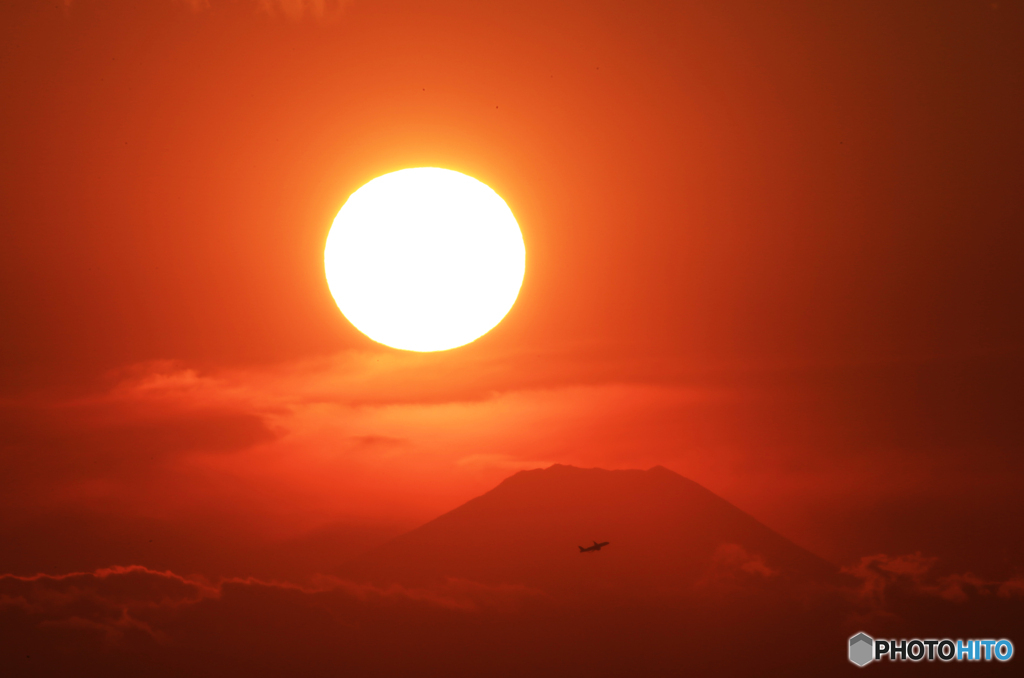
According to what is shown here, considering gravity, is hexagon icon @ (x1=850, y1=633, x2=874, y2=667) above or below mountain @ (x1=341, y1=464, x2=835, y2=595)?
below

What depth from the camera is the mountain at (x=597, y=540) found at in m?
5.52

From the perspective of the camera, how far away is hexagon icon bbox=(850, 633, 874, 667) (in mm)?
5305

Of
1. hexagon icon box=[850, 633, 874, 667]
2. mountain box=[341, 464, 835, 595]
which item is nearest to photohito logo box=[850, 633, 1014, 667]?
hexagon icon box=[850, 633, 874, 667]

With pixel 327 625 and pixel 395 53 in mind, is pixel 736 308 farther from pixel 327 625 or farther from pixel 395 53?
pixel 327 625

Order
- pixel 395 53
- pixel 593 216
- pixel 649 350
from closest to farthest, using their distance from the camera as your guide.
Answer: pixel 395 53
pixel 593 216
pixel 649 350

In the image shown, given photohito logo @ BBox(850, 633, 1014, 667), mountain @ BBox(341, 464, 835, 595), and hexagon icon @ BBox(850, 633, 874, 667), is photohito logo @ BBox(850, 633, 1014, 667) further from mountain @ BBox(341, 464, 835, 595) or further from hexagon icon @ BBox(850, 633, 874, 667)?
mountain @ BBox(341, 464, 835, 595)

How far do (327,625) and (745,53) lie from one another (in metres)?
6.50

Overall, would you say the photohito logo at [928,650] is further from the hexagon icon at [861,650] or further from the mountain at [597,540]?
the mountain at [597,540]

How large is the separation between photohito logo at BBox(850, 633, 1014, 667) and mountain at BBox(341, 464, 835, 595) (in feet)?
2.29

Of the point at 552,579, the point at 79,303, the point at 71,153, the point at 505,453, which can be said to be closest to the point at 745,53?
the point at 505,453

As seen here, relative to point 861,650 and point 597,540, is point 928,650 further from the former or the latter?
point 597,540

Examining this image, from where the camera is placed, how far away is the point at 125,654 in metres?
5.29

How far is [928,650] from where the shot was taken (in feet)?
17.4

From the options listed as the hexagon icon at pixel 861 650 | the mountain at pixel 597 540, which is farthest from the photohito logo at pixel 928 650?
the mountain at pixel 597 540
